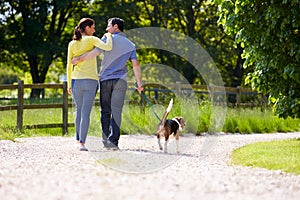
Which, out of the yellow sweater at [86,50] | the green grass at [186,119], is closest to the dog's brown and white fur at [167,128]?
the yellow sweater at [86,50]

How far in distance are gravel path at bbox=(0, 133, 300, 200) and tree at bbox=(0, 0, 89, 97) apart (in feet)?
77.9

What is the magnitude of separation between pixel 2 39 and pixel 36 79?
130 inches

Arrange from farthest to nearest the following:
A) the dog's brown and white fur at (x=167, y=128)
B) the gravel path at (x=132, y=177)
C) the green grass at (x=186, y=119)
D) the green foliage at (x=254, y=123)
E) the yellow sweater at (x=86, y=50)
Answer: the green foliage at (x=254, y=123) → the green grass at (x=186, y=119) → the dog's brown and white fur at (x=167, y=128) → the yellow sweater at (x=86, y=50) → the gravel path at (x=132, y=177)

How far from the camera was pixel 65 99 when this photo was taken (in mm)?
14227

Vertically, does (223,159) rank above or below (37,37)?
below

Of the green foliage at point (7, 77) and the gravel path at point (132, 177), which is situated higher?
the green foliage at point (7, 77)

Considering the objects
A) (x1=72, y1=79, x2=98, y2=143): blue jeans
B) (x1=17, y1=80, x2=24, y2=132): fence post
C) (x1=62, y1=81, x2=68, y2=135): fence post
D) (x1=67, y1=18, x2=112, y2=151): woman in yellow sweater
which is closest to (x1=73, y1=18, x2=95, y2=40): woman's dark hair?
(x1=67, y1=18, x2=112, y2=151): woman in yellow sweater

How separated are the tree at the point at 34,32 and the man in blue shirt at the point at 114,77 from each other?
76.6 feet

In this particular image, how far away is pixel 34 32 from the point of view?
3328 centimetres

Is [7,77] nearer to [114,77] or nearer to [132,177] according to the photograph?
[114,77]

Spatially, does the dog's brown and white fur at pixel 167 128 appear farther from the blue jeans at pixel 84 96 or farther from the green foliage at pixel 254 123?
the green foliage at pixel 254 123

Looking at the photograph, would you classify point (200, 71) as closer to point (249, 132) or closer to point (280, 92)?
point (249, 132)

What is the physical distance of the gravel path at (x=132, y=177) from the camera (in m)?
5.46

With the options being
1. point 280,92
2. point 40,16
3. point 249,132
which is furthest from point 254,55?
point 40,16
